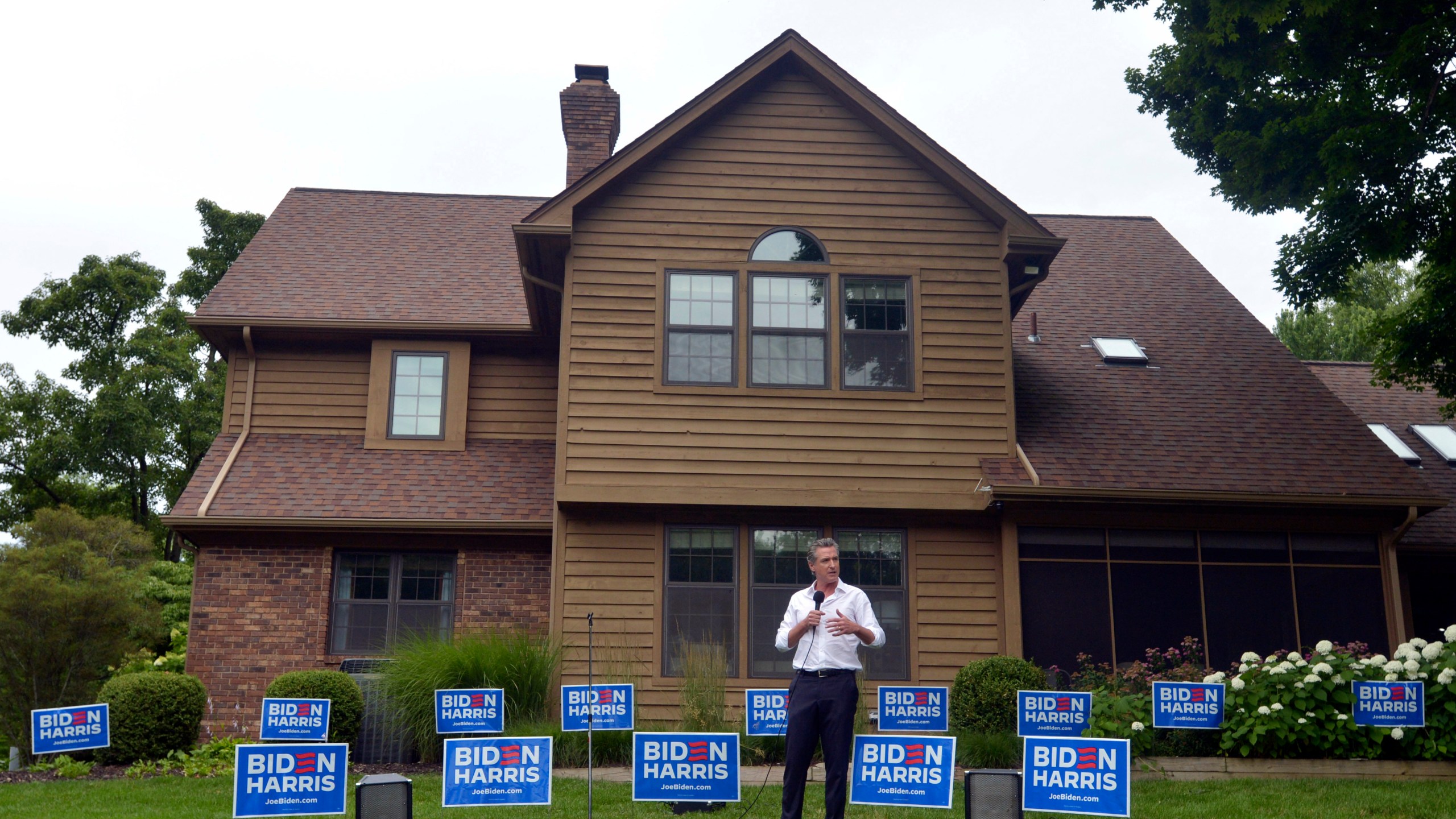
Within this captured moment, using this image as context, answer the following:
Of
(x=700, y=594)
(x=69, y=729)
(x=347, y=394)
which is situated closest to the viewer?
(x=69, y=729)

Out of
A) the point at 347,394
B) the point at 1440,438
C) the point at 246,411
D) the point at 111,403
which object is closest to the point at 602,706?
the point at 347,394

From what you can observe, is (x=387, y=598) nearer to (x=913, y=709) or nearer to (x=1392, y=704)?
(x=913, y=709)

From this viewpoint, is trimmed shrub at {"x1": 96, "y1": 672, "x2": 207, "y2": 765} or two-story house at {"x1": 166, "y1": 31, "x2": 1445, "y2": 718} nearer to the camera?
trimmed shrub at {"x1": 96, "y1": 672, "x2": 207, "y2": 765}

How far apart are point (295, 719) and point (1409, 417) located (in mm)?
16809

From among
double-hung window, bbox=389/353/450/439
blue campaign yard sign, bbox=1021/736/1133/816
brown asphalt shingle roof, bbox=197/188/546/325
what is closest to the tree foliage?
brown asphalt shingle roof, bbox=197/188/546/325

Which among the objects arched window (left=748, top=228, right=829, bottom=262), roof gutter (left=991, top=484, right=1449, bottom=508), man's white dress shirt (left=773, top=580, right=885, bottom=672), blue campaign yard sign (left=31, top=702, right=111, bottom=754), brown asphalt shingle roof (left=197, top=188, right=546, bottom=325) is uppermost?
brown asphalt shingle roof (left=197, top=188, right=546, bottom=325)

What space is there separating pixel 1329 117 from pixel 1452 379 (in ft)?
11.6

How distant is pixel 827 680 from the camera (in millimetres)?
6734

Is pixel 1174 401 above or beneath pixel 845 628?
above

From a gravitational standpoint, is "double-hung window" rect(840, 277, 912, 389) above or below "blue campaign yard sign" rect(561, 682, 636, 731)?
above

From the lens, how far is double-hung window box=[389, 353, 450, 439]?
1586 centimetres

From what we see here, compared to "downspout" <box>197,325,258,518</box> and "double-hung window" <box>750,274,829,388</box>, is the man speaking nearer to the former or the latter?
"double-hung window" <box>750,274,829,388</box>

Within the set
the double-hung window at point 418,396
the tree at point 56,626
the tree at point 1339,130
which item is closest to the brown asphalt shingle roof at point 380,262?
the double-hung window at point 418,396

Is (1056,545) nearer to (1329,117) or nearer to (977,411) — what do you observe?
(977,411)
